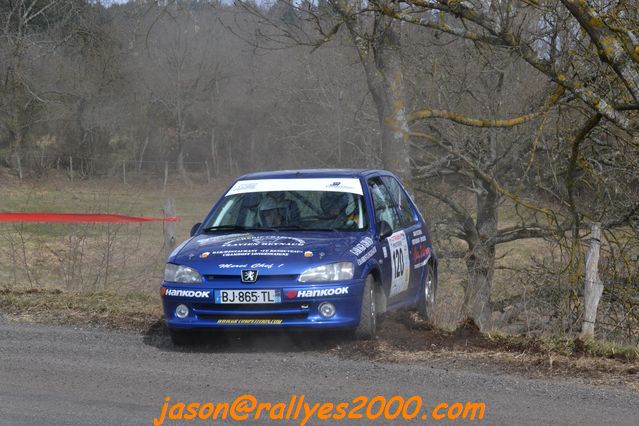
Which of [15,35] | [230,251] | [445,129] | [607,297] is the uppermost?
[15,35]

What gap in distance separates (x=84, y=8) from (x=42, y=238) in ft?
82.2

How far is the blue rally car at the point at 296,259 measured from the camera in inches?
312

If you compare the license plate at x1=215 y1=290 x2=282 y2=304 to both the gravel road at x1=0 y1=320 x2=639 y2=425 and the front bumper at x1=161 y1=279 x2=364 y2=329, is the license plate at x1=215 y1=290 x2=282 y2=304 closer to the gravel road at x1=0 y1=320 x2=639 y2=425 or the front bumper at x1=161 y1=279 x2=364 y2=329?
the front bumper at x1=161 y1=279 x2=364 y2=329

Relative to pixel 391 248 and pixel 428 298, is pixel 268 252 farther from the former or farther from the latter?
pixel 428 298

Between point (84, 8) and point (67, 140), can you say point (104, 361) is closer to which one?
point (84, 8)

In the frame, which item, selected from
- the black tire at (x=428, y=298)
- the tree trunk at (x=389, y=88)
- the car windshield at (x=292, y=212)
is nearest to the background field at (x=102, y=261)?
the black tire at (x=428, y=298)

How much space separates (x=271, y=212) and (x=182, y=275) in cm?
134

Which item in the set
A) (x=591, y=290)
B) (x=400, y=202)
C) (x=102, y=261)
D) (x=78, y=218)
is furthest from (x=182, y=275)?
(x=78, y=218)

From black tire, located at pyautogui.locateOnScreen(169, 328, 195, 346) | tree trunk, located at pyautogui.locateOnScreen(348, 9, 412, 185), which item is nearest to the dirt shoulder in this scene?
black tire, located at pyautogui.locateOnScreen(169, 328, 195, 346)

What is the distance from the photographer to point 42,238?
60.0 ft

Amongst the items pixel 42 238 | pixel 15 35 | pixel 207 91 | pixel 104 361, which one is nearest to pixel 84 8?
pixel 15 35

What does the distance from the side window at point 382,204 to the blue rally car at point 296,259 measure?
2 cm

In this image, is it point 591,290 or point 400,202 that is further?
point 400,202

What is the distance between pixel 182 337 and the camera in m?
8.41
